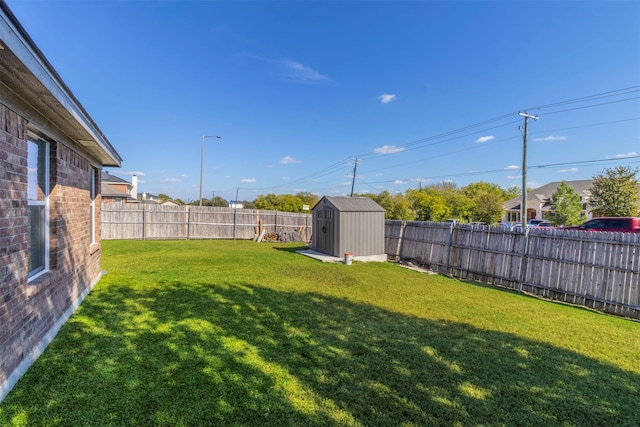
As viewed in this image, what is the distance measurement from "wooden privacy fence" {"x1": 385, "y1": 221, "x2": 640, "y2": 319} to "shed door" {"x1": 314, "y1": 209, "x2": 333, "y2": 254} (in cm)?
327

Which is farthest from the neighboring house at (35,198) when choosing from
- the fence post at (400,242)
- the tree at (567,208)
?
the tree at (567,208)

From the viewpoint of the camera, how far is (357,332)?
166 inches

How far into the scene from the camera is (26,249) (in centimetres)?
291

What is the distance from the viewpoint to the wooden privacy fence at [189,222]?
53.3 feet

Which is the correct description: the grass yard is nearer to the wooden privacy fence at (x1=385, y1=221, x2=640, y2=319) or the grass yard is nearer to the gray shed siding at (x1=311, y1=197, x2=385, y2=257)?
the wooden privacy fence at (x1=385, y1=221, x2=640, y2=319)

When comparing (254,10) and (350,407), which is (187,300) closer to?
(350,407)

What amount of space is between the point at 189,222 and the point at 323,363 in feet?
52.8

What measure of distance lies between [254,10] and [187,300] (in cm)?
953

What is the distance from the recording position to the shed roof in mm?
11065

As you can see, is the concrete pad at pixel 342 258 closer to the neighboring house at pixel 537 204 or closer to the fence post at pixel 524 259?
the fence post at pixel 524 259

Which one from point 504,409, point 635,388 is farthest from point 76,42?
point 635,388

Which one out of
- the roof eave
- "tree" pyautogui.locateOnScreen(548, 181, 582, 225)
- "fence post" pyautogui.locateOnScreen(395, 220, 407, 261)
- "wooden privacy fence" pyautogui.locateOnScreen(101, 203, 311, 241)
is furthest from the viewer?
"tree" pyautogui.locateOnScreen(548, 181, 582, 225)

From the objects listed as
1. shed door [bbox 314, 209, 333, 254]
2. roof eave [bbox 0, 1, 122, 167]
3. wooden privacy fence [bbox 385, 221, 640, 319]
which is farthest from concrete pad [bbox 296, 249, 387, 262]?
roof eave [bbox 0, 1, 122, 167]

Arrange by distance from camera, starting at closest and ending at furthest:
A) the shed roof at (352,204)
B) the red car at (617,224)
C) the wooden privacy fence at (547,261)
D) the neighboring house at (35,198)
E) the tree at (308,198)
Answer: the neighboring house at (35,198)
the wooden privacy fence at (547,261)
the red car at (617,224)
the shed roof at (352,204)
the tree at (308,198)
